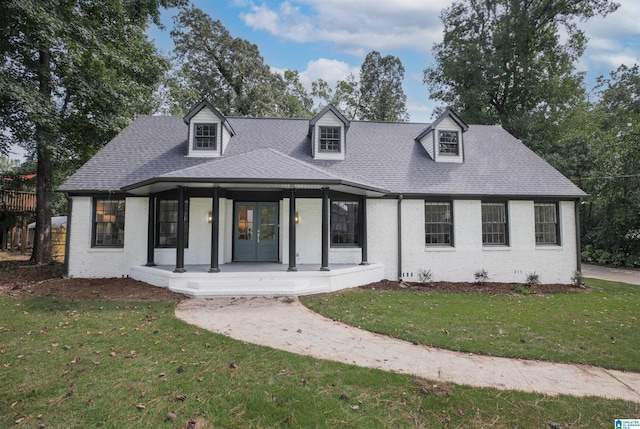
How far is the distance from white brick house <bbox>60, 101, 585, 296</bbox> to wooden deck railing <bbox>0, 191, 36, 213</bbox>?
1091 centimetres

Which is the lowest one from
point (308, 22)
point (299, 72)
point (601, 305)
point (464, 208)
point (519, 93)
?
point (601, 305)

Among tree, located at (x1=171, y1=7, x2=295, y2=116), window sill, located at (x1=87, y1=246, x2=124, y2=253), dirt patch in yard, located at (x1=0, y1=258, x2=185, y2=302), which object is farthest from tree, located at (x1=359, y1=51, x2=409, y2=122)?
Result: dirt patch in yard, located at (x1=0, y1=258, x2=185, y2=302)

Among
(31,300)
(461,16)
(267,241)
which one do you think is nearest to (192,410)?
(31,300)

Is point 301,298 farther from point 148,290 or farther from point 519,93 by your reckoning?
point 519,93

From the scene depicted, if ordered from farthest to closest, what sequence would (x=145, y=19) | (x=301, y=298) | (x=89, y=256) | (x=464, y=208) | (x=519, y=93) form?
(x=519, y=93), (x=145, y=19), (x=464, y=208), (x=89, y=256), (x=301, y=298)

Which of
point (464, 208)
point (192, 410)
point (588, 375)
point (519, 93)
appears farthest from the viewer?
point (519, 93)

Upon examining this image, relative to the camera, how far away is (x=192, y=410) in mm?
3264

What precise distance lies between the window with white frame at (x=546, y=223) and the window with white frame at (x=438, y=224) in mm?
3572

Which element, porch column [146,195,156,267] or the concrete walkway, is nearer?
porch column [146,195,156,267]

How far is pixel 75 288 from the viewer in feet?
30.3

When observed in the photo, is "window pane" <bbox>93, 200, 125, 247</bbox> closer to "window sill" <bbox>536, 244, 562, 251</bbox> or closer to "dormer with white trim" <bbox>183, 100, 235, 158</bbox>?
"dormer with white trim" <bbox>183, 100, 235, 158</bbox>

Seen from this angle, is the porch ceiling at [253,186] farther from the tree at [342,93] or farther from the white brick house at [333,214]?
the tree at [342,93]

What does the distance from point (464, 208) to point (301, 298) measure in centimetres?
739

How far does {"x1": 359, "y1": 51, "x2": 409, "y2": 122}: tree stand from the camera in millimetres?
30984
